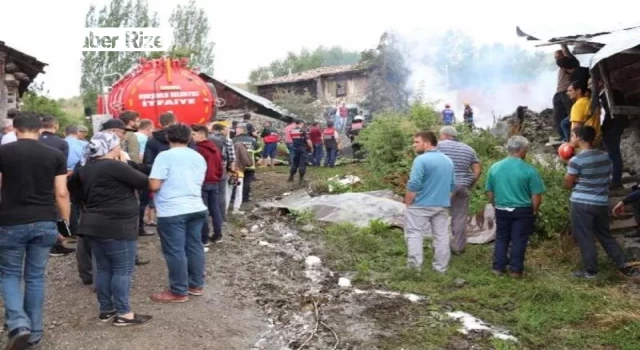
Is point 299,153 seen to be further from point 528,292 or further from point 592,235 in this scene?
point 528,292

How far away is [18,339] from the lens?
441 centimetres

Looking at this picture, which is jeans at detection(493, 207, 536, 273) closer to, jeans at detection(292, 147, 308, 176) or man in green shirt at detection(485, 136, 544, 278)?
man in green shirt at detection(485, 136, 544, 278)

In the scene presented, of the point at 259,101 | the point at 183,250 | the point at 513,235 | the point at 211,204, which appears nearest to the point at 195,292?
the point at 183,250

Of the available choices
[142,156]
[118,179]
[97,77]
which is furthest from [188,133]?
[97,77]

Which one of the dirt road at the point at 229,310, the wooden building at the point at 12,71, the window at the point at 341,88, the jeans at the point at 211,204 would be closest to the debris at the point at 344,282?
the dirt road at the point at 229,310

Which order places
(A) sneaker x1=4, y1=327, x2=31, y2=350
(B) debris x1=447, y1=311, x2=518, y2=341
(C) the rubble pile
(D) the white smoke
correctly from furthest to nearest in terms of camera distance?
(D) the white smoke, (C) the rubble pile, (B) debris x1=447, y1=311, x2=518, y2=341, (A) sneaker x1=4, y1=327, x2=31, y2=350

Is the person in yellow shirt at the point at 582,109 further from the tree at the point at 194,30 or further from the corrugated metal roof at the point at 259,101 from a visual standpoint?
the tree at the point at 194,30

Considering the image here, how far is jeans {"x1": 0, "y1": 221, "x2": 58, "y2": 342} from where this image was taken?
4512 millimetres

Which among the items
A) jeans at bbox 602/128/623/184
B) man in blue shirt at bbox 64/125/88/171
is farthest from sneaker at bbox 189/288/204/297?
jeans at bbox 602/128/623/184

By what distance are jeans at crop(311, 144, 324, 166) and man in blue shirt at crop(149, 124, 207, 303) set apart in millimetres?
13236

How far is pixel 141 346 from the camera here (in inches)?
186

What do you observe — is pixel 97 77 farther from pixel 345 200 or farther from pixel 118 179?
pixel 118 179

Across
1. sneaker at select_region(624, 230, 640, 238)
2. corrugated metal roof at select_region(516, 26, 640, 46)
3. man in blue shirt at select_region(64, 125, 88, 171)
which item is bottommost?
sneaker at select_region(624, 230, 640, 238)

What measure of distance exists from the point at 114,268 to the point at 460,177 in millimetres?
4477
